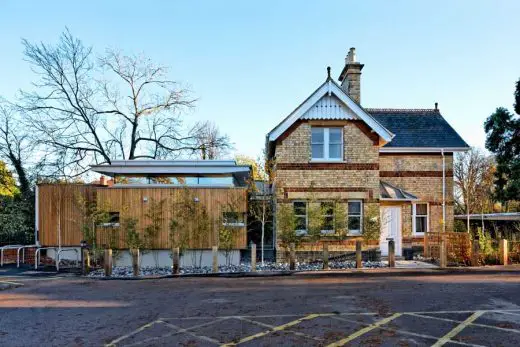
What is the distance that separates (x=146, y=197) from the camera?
17.8 metres

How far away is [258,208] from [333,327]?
10.6 meters

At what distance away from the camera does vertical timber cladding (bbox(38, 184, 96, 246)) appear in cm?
1798

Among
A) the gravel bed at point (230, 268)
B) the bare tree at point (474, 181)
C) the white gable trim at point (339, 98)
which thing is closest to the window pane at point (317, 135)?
the white gable trim at point (339, 98)

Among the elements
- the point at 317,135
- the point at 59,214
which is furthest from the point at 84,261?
the point at 317,135

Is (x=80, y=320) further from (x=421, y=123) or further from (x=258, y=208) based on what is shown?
(x=421, y=123)

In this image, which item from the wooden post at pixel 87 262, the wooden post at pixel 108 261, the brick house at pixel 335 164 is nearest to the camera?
the wooden post at pixel 108 261

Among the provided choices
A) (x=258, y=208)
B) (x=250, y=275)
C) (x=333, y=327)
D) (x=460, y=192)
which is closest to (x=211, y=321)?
(x=333, y=327)

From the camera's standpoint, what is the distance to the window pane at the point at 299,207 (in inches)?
725

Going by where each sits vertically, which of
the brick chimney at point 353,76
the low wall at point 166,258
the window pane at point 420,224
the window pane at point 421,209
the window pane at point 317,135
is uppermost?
the brick chimney at point 353,76

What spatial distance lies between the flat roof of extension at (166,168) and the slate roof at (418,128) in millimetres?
8313

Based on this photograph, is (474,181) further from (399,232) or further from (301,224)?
(301,224)

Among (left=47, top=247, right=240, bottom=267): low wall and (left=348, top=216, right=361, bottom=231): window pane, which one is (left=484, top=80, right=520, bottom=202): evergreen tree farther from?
(left=47, top=247, right=240, bottom=267): low wall

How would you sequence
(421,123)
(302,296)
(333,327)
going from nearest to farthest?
(333,327)
(302,296)
(421,123)

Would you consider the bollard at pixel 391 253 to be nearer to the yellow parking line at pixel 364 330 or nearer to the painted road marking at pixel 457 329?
the painted road marking at pixel 457 329
